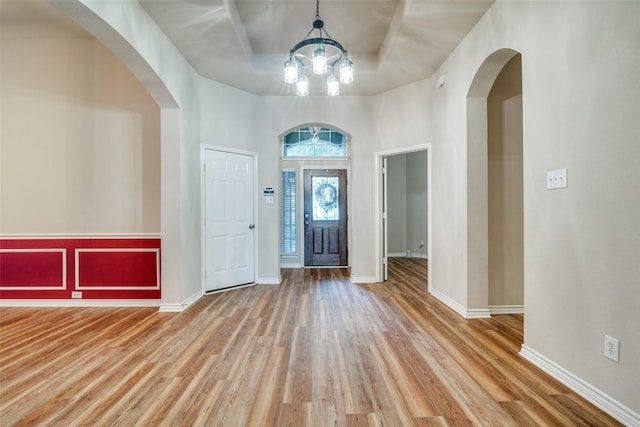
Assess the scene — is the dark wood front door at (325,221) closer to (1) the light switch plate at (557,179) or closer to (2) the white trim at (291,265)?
(2) the white trim at (291,265)

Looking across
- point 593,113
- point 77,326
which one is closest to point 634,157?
point 593,113

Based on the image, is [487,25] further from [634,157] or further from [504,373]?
[504,373]

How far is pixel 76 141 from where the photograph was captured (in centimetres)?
370

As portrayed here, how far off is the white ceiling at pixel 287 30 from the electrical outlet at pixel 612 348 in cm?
280

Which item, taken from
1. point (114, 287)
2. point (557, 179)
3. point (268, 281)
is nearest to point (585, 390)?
point (557, 179)

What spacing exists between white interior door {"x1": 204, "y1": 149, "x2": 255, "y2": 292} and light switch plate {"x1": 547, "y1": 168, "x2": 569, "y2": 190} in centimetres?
379

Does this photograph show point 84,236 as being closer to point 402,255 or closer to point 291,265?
point 291,265

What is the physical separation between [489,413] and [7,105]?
19.1 ft

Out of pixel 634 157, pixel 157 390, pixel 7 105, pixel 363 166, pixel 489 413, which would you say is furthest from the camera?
pixel 363 166

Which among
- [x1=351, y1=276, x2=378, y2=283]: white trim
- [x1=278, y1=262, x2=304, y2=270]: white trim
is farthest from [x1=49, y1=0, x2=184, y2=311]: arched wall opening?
[x1=278, y1=262, x2=304, y2=270]: white trim

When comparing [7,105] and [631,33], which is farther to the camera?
[7,105]

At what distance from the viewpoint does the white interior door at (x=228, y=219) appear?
4191mm

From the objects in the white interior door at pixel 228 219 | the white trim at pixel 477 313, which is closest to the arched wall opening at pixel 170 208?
the white interior door at pixel 228 219

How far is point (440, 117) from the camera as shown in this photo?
149 inches
